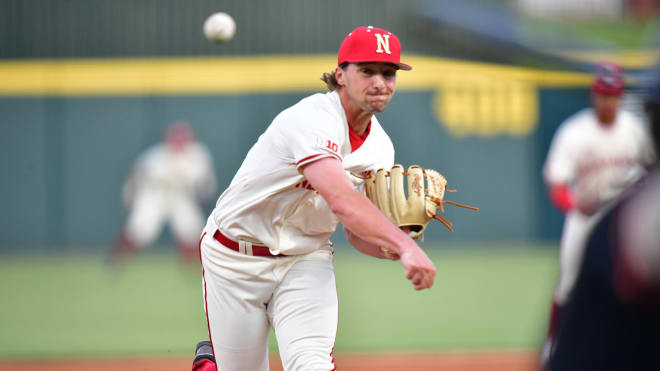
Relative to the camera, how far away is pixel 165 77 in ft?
51.5

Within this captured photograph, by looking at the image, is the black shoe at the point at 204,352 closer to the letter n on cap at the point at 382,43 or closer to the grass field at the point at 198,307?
the letter n on cap at the point at 382,43

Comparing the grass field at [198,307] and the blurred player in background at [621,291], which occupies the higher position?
the blurred player in background at [621,291]

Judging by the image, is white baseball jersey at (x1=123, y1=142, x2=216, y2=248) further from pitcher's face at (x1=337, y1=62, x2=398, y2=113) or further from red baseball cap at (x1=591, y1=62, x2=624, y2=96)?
pitcher's face at (x1=337, y1=62, x2=398, y2=113)

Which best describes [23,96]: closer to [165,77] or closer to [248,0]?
[165,77]


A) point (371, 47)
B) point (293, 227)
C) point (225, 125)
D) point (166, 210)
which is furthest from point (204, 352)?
point (225, 125)

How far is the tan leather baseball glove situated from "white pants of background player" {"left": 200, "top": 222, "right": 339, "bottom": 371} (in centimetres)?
42

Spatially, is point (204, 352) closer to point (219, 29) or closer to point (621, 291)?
point (219, 29)

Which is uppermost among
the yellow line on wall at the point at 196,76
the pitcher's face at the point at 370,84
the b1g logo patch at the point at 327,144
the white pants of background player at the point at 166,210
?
the pitcher's face at the point at 370,84

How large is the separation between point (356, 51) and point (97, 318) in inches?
228

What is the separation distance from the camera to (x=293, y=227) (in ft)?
12.0

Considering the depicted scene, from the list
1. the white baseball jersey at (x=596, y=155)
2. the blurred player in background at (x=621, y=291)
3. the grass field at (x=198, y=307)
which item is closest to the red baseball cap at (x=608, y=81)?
the white baseball jersey at (x=596, y=155)

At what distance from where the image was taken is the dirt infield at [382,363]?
19.8 feet

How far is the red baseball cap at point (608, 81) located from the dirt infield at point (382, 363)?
1959 mm

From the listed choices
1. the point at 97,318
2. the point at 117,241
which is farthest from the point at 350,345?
the point at 117,241
